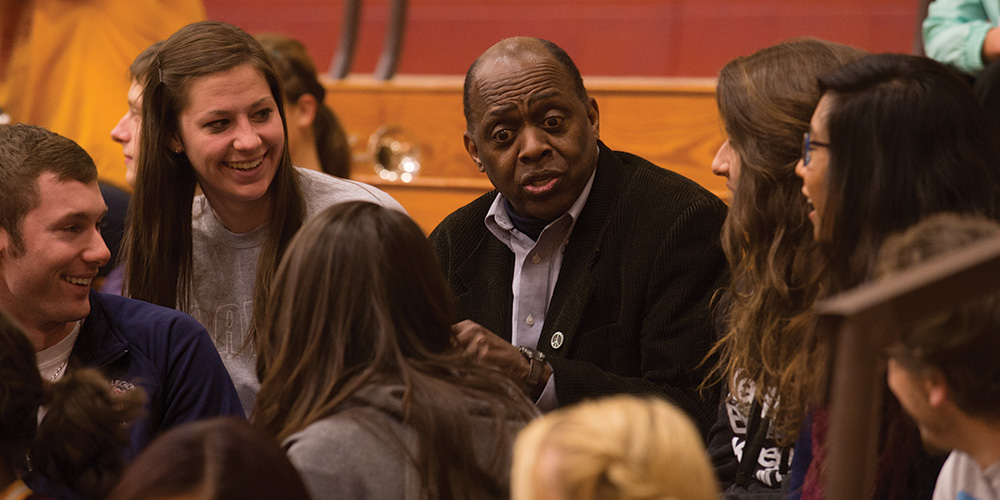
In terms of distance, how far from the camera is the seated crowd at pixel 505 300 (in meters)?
1.20

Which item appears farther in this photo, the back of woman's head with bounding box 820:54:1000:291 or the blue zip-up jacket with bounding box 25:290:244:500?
the blue zip-up jacket with bounding box 25:290:244:500

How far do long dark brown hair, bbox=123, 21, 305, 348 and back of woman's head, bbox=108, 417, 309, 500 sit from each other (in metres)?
1.24

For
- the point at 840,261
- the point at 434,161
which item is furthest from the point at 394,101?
the point at 840,261

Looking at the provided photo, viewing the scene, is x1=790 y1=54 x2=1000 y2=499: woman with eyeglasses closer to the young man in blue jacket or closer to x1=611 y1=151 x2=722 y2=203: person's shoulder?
x1=611 y1=151 x2=722 y2=203: person's shoulder

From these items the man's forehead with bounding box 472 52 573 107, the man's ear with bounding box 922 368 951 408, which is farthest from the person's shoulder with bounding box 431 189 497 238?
the man's ear with bounding box 922 368 951 408

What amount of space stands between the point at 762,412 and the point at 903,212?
1.87ft

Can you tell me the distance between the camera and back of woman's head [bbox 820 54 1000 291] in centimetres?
153

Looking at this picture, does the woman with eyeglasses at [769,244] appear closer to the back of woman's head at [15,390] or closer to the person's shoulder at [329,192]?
the person's shoulder at [329,192]

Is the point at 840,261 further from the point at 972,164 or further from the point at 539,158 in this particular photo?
the point at 539,158

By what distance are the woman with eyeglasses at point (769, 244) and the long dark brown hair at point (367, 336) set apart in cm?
61

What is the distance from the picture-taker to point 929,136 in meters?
1.55

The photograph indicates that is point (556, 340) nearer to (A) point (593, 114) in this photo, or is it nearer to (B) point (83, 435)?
(A) point (593, 114)

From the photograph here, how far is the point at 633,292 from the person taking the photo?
2236 millimetres

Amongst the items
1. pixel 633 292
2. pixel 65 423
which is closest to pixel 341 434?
pixel 65 423
